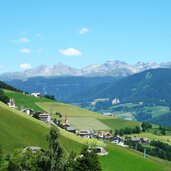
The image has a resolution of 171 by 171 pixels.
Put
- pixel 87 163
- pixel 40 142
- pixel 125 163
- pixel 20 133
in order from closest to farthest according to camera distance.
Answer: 1. pixel 87 163
2. pixel 125 163
3. pixel 40 142
4. pixel 20 133

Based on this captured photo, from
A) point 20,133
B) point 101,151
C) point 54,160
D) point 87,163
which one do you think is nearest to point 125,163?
point 101,151

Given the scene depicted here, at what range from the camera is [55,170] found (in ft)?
224

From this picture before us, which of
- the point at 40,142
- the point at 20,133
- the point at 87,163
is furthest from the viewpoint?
the point at 20,133

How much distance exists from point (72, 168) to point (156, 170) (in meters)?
50.4

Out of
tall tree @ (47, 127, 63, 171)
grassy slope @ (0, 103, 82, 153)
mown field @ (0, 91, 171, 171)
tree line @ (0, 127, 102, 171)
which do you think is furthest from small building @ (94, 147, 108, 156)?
tall tree @ (47, 127, 63, 171)

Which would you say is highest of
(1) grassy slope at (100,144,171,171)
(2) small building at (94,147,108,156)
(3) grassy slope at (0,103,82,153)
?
(3) grassy slope at (0,103,82,153)

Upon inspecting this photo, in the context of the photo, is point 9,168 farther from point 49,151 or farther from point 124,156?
point 124,156

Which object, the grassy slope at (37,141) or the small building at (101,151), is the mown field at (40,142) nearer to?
the grassy slope at (37,141)

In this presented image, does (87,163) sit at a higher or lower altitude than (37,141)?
lower

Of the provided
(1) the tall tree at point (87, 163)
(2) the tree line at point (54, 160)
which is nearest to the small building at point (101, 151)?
(2) the tree line at point (54, 160)

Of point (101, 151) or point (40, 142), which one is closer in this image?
point (40, 142)

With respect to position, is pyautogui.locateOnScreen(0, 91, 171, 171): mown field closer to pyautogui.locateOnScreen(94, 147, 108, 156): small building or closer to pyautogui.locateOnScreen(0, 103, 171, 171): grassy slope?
pyautogui.locateOnScreen(0, 103, 171, 171): grassy slope

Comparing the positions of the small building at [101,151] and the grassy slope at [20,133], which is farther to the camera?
the small building at [101,151]

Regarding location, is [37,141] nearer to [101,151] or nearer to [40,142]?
[40,142]
